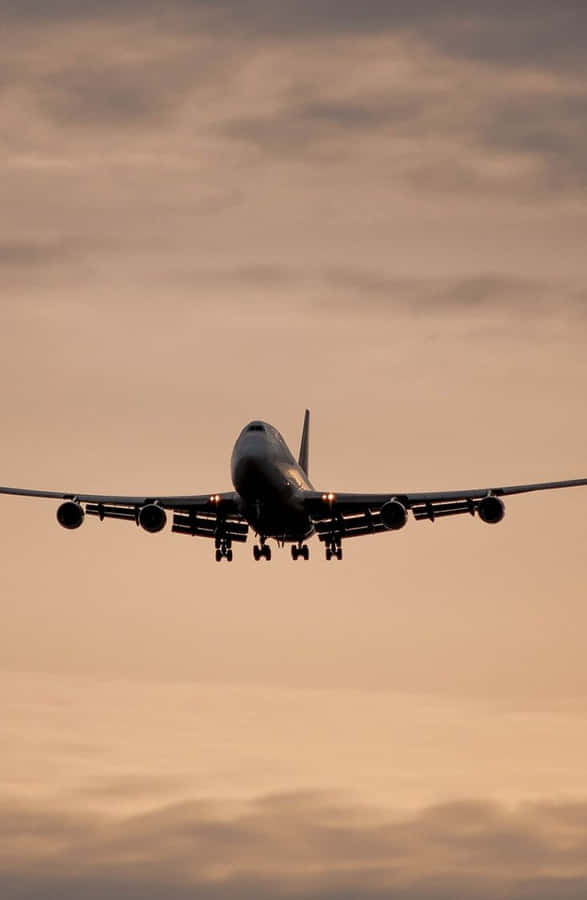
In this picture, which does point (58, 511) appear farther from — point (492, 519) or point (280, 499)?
point (492, 519)

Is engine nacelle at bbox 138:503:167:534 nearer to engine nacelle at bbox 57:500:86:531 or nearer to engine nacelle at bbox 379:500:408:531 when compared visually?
engine nacelle at bbox 57:500:86:531

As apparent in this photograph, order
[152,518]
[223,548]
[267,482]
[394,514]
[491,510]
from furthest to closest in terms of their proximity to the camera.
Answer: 1. [223,548]
2. [152,518]
3. [491,510]
4. [394,514]
5. [267,482]

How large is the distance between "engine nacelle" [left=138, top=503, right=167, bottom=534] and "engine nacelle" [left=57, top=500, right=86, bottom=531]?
3952 millimetres

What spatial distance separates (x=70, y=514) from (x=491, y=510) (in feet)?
72.1

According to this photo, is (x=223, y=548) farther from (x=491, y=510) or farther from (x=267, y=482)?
(x=491, y=510)

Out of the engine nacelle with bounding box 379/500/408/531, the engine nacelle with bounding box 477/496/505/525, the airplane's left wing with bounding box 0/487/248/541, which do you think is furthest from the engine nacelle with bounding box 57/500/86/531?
the engine nacelle with bounding box 477/496/505/525

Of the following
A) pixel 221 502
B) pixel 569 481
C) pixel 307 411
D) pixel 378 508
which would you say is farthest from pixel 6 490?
pixel 307 411

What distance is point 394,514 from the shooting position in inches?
3920

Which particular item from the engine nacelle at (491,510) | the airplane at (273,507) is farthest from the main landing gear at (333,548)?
the engine nacelle at (491,510)

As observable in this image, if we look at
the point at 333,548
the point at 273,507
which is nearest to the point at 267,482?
the point at 273,507

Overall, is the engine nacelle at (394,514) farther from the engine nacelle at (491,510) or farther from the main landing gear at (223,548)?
the main landing gear at (223,548)

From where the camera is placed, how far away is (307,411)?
464 ft

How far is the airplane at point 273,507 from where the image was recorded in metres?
95.9

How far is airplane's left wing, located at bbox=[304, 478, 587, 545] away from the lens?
99.8 metres
